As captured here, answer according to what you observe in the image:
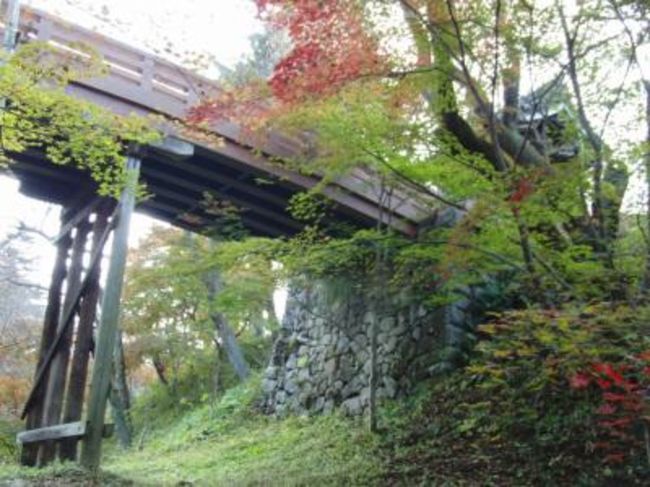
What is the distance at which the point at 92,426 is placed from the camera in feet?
22.3

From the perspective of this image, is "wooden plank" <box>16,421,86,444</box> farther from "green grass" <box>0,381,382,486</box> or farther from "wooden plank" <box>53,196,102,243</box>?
"wooden plank" <box>53,196,102,243</box>

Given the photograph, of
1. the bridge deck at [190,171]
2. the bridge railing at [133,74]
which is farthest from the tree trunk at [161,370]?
the bridge railing at [133,74]

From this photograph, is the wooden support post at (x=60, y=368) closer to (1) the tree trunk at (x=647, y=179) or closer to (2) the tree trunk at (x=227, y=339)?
(2) the tree trunk at (x=227, y=339)

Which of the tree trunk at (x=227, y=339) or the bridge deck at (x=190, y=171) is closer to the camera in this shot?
the bridge deck at (x=190, y=171)

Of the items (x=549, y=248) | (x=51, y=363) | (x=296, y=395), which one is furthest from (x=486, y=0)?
(x=296, y=395)

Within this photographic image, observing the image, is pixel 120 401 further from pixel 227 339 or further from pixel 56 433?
pixel 56 433

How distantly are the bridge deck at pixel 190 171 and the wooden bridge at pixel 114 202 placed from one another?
1cm

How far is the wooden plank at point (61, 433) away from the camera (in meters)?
6.84

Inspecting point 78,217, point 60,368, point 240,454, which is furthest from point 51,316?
point 240,454

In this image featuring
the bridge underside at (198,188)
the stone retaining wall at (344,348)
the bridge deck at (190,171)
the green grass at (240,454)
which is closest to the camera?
the green grass at (240,454)

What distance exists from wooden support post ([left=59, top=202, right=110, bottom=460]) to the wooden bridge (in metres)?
0.01

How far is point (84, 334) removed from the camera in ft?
26.8

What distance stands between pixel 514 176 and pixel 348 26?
6.06 ft

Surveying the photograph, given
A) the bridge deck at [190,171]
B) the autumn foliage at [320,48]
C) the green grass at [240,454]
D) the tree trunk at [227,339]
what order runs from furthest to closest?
the tree trunk at [227,339] → the bridge deck at [190,171] → the green grass at [240,454] → the autumn foliage at [320,48]
